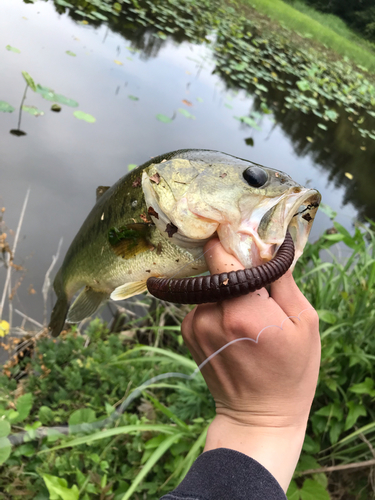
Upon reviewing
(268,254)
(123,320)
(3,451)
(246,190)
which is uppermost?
(246,190)

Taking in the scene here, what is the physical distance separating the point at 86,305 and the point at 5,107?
4.04 m

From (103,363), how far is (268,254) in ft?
6.48

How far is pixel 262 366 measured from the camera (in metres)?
0.97

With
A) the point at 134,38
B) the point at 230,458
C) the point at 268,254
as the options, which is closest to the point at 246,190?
the point at 268,254

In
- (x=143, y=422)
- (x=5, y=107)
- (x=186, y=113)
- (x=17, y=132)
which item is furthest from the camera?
(x=186, y=113)

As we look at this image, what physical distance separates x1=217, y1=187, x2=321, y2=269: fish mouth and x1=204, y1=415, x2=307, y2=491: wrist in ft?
1.76

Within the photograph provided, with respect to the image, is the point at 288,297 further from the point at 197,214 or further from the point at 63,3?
the point at 63,3

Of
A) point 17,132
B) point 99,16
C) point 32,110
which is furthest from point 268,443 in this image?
point 99,16

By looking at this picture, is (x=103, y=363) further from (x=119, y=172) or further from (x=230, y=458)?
(x=119, y=172)

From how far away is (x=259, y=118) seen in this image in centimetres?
766

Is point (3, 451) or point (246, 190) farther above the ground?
point (246, 190)

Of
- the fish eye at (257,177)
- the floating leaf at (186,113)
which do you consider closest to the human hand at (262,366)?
the fish eye at (257,177)

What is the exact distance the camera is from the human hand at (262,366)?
96 cm

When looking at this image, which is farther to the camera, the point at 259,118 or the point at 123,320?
the point at 259,118
